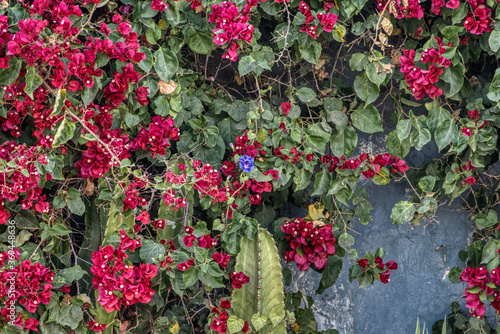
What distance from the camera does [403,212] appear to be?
222 cm

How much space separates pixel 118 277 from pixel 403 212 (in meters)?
1.20

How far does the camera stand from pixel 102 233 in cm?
216

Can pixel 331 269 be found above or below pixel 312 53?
below

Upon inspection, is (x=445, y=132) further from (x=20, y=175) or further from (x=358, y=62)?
(x=20, y=175)

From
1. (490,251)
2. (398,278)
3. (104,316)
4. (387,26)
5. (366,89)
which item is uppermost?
(387,26)

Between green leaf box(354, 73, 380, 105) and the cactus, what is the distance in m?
0.70

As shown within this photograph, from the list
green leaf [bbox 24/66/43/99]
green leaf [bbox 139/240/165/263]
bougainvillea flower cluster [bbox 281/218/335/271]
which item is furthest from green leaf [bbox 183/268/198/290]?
green leaf [bbox 24/66/43/99]

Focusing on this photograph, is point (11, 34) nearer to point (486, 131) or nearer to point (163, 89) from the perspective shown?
point (163, 89)

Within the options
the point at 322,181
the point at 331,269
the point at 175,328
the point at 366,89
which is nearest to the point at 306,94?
the point at 366,89

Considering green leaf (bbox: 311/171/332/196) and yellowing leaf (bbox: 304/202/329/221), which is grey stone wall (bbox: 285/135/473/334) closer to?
yellowing leaf (bbox: 304/202/329/221)

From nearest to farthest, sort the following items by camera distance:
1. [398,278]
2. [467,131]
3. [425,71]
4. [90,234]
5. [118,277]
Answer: [118,277], [425,71], [467,131], [90,234], [398,278]

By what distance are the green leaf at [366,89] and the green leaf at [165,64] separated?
0.75 m

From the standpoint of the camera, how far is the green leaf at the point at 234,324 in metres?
1.95

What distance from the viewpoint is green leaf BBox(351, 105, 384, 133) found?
2.24m
